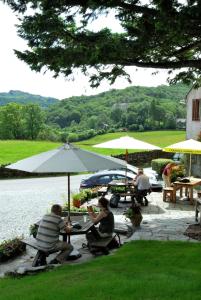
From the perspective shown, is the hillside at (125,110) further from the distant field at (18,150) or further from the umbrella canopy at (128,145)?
the umbrella canopy at (128,145)

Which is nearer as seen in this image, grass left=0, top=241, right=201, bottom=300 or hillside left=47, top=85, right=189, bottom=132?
grass left=0, top=241, right=201, bottom=300

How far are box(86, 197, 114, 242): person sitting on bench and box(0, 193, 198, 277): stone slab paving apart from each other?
0.50m

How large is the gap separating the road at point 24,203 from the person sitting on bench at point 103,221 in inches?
191

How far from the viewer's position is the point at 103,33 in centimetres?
1342

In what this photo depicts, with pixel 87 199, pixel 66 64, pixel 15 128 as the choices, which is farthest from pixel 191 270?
pixel 15 128

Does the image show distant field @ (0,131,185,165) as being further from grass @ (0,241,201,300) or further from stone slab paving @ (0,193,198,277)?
grass @ (0,241,201,300)

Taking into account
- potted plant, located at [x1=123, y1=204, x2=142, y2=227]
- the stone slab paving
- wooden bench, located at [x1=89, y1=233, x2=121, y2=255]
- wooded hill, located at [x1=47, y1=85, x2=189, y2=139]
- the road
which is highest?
wooded hill, located at [x1=47, y1=85, x2=189, y2=139]

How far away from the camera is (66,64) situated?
44.0 ft

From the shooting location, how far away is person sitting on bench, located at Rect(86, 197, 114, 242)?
11008mm

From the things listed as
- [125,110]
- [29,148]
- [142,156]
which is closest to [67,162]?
[142,156]

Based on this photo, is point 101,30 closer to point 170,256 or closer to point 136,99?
point 170,256

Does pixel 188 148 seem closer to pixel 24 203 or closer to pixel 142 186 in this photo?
pixel 142 186

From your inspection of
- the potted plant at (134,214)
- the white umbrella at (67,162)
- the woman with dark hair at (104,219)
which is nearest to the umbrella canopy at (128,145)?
the potted plant at (134,214)

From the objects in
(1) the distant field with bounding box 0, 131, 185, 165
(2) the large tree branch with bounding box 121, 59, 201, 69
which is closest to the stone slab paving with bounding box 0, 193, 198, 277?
(2) the large tree branch with bounding box 121, 59, 201, 69
